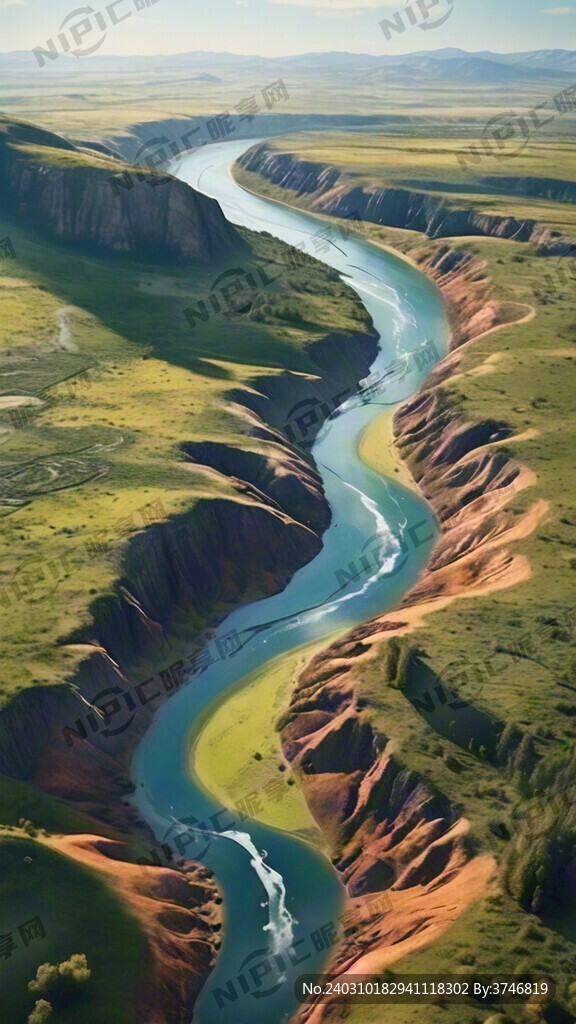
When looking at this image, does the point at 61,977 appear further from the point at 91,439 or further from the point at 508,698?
the point at 91,439

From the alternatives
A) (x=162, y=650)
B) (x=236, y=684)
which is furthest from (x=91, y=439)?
(x=236, y=684)

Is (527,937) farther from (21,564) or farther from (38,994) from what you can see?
(21,564)

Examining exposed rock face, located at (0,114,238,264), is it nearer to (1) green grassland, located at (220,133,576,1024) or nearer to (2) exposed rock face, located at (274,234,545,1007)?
(1) green grassland, located at (220,133,576,1024)

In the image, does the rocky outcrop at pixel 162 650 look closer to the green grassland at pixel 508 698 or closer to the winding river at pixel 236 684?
the winding river at pixel 236 684

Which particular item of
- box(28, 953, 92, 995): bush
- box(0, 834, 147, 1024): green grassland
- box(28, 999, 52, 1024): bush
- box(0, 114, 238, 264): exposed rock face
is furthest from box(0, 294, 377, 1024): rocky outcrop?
box(0, 114, 238, 264): exposed rock face

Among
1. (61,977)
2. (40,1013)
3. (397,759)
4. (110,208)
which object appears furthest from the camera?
(110,208)

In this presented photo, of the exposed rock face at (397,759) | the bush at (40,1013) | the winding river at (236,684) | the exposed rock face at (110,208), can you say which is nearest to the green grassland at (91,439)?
the bush at (40,1013)

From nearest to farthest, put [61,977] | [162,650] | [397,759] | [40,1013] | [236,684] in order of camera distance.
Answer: [40,1013] → [61,977] → [397,759] → [236,684] → [162,650]
